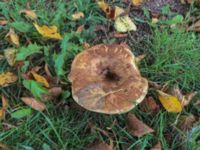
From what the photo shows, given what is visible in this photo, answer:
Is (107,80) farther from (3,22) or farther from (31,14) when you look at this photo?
A: (3,22)

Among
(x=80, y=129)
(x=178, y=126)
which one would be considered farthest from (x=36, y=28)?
(x=178, y=126)

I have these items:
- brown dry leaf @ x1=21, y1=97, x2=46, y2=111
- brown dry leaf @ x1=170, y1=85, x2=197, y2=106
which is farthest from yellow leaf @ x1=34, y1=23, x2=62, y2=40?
brown dry leaf @ x1=170, y1=85, x2=197, y2=106

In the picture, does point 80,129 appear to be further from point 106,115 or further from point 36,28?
point 36,28

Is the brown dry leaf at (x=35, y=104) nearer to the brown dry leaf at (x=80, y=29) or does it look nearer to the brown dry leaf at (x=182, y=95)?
the brown dry leaf at (x=80, y=29)

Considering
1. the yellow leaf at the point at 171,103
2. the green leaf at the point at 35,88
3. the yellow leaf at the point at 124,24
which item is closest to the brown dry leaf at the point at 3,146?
the green leaf at the point at 35,88

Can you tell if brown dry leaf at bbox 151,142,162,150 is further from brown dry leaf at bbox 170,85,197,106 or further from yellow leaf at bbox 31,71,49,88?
yellow leaf at bbox 31,71,49,88

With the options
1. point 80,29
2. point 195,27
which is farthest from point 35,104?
point 195,27
